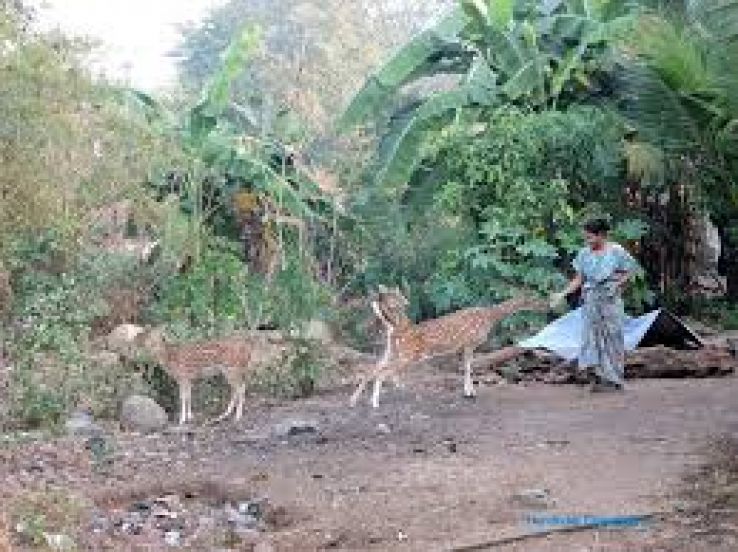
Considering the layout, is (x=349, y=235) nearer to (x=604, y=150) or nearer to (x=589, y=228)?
Answer: (x=604, y=150)

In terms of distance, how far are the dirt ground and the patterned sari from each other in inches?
11.0

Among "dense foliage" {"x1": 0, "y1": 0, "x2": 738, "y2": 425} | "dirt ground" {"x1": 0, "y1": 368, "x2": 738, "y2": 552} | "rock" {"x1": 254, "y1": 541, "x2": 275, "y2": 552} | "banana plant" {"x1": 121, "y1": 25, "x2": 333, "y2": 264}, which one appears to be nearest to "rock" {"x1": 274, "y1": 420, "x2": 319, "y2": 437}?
"dirt ground" {"x1": 0, "y1": 368, "x2": 738, "y2": 552}

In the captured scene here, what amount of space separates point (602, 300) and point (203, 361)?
332 cm

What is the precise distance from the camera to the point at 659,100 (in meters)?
12.5

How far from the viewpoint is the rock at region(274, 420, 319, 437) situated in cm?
906

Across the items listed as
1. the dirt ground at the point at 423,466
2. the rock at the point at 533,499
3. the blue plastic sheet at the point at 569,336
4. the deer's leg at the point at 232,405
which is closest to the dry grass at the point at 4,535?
the dirt ground at the point at 423,466

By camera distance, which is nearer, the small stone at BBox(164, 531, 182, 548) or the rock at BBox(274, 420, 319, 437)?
the small stone at BBox(164, 531, 182, 548)

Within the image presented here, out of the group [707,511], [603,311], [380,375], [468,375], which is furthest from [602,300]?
[707,511]

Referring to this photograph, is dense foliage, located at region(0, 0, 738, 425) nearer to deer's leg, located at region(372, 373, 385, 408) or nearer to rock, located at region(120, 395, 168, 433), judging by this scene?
rock, located at region(120, 395, 168, 433)

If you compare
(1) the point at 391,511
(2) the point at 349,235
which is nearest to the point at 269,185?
(2) the point at 349,235

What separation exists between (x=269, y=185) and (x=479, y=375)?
3338 mm

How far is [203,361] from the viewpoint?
31.9 ft

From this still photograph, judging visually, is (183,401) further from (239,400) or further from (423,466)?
(423,466)

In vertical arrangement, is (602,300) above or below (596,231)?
below
